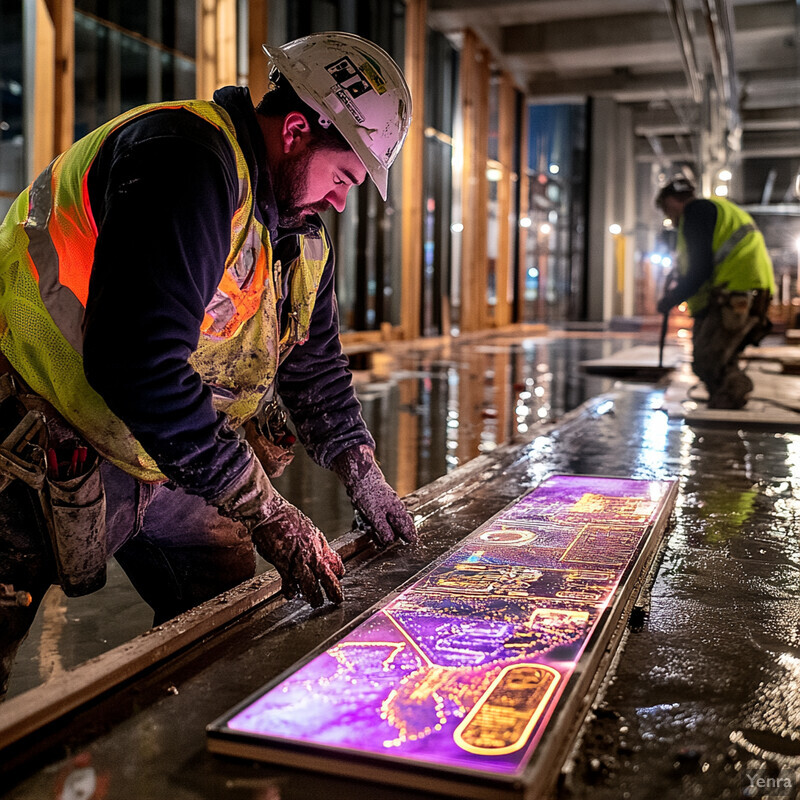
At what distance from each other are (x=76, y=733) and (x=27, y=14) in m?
7.10

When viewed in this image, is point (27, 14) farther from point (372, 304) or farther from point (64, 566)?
point (372, 304)

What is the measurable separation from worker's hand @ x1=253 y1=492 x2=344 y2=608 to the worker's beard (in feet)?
2.08

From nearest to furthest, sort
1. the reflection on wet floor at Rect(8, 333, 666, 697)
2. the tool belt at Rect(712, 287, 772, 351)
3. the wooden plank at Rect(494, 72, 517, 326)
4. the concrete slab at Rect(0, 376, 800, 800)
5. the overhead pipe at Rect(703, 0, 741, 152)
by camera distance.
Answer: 1. the concrete slab at Rect(0, 376, 800, 800)
2. the reflection on wet floor at Rect(8, 333, 666, 697)
3. the tool belt at Rect(712, 287, 772, 351)
4. the overhead pipe at Rect(703, 0, 741, 152)
5. the wooden plank at Rect(494, 72, 517, 326)

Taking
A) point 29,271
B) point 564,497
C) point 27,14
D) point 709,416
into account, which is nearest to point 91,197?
point 29,271

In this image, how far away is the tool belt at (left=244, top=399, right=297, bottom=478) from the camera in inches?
96.6

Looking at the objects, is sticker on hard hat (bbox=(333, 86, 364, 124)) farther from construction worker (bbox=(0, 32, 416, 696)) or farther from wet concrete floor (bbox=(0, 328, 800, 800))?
wet concrete floor (bbox=(0, 328, 800, 800))

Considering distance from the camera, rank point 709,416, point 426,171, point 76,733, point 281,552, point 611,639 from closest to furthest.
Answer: point 76,733, point 611,639, point 281,552, point 709,416, point 426,171

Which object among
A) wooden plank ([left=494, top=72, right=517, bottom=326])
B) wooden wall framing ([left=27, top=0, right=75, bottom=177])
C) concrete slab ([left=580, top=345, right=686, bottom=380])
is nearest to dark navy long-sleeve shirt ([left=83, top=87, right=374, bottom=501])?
wooden wall framing ([left=27, top=0, right=75, bottom=177])

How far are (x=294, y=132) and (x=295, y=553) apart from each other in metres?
0.88

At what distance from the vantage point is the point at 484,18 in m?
16.2

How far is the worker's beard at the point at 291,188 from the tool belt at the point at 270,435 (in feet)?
2.01

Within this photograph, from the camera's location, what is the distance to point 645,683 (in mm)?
1536

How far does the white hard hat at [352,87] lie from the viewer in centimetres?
187

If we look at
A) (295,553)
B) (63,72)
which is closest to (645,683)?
(295,553)
